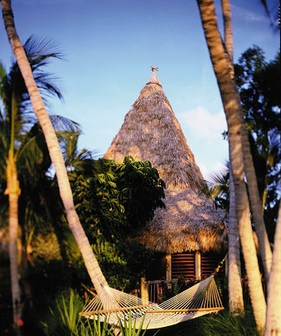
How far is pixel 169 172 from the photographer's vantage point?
10.9 meters

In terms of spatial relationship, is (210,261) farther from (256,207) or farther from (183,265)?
(256,207)

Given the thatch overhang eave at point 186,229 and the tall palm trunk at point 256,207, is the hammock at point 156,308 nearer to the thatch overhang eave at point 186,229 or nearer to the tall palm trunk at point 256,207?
the tall palm trunk at point 256,207

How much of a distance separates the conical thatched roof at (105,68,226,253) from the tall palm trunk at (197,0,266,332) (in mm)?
5394

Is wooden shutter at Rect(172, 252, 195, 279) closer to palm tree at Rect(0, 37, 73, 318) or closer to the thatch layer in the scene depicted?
the thatch layer

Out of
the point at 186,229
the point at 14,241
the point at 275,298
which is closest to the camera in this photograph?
the point at 275,298

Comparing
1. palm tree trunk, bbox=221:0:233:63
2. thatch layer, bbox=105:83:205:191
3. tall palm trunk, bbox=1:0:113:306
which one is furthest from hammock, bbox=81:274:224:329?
thatch layer, bbox=105:83:205:191

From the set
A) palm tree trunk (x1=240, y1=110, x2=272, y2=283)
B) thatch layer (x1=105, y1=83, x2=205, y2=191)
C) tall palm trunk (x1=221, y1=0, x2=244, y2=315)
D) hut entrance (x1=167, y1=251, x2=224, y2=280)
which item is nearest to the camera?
palm tree trunk (x1=240, y1=110, x2=272, y2=283)

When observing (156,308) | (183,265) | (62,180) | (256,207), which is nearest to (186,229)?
(183,265)

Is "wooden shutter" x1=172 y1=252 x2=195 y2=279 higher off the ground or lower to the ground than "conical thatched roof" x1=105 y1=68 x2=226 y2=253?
lower

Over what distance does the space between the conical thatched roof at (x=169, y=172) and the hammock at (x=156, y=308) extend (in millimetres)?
3643

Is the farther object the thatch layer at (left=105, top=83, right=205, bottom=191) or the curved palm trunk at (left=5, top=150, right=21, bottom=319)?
the thatch layer at (left=105, top=83, right=205, bottom=191)

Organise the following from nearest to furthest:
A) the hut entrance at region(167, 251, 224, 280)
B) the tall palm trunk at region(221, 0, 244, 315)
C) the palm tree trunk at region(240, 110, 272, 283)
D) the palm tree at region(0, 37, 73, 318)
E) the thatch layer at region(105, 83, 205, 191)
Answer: the palm tree trunk at region(240, 110, 272, 283) → the tall palm trunk at region(221, 0, 244, 315) → the palm tree at region(0, 37, 73, 318) → the hut entrance at region(167, 251, 224, 280) → the thatch layer at region(105, 83, 205, 191)

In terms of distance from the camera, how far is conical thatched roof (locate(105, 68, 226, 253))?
30.2ft

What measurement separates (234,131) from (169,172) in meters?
7.32
